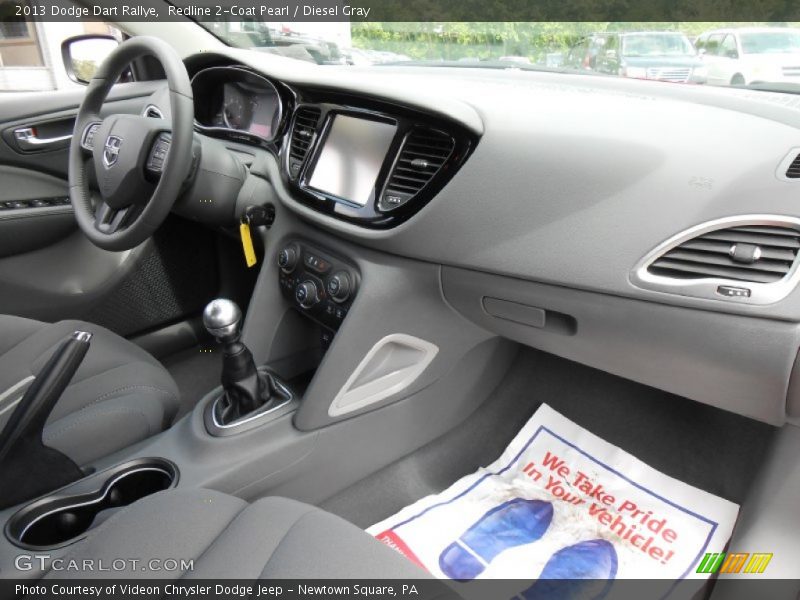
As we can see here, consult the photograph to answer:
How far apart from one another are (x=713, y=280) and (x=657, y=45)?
20.7 inches

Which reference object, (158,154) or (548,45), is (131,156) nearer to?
(158,154)

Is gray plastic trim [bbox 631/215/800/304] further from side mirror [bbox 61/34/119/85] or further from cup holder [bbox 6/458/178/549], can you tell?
side mirror [bbox 61/34/119/85]

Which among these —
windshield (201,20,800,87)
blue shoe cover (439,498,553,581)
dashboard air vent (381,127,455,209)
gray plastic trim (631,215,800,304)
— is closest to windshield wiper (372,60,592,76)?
windshield (201,20,800,87)

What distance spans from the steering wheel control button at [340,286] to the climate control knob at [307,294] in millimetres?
67

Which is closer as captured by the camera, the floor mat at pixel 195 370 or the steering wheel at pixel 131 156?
the steering wheel at pixel 131 156

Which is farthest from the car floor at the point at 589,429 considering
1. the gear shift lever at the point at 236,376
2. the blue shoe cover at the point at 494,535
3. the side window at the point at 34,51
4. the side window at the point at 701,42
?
the side window at the point at 34,51

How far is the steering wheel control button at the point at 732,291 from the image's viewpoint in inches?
31.1

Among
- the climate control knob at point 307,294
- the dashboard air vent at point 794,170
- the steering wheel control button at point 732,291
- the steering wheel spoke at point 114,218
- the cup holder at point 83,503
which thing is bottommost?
the cup holder at point 83,503

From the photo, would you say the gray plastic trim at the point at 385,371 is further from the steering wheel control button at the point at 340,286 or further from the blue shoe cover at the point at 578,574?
the blue shoe cover at the point at 578,574

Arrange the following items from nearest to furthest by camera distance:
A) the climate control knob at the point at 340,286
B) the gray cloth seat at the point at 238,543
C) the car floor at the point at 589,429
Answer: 1. the gray cloth seat at the point at 238,543
2. the climate control knob at the point at 340,286
3. the car floor at the point at 589,429

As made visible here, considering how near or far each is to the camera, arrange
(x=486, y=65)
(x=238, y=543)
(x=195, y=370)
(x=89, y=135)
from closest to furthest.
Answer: (x=238, y=543)
(x=89, y=135)
(x=486, y=65)
(x=195, y=370)

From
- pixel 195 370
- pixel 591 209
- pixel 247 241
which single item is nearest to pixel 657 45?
pixel 591 209

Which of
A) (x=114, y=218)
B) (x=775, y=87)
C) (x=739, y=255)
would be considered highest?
(x=775, y=87)

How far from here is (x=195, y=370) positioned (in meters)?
1.85
